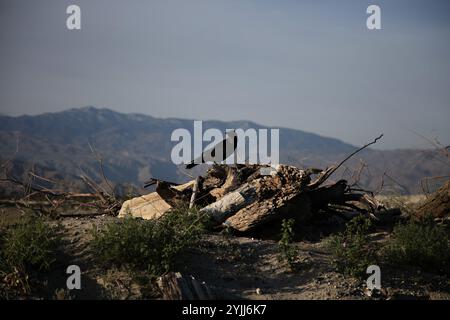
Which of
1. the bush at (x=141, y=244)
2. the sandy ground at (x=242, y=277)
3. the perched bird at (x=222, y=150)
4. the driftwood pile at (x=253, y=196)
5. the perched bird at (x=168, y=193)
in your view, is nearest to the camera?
the sandy ground at (x=242, y=277)

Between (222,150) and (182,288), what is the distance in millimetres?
3249

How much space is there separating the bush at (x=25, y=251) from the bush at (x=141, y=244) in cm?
51

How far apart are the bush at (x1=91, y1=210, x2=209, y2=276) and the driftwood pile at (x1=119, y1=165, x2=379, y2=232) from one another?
3.09 feet

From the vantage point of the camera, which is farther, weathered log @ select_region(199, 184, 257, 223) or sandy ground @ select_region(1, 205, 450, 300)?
weathered log @ select_region(199, 184, 257, 223)

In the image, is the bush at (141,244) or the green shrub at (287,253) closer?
the bush at (141,244)

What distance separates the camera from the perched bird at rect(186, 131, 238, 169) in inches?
326

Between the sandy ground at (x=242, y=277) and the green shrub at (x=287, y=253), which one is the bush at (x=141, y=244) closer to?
the sandy ground at (x=242, y=277)

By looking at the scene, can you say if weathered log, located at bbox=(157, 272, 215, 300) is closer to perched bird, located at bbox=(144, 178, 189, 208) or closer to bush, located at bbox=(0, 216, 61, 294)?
bush, located at bbox=(0, 216, 61, 294)

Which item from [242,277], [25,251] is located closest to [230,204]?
[242,277]

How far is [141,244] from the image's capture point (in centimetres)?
614

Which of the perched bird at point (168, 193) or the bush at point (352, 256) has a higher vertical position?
the perched bird at point (168, 193)

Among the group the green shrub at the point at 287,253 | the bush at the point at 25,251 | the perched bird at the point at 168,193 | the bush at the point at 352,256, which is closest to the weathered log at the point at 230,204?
the perched bird at the point at 168,193

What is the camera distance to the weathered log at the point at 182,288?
5.43 m

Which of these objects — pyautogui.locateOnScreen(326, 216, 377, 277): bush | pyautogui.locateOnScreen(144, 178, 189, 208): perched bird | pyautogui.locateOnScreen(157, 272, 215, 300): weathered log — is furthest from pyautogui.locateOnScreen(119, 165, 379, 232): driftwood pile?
pyautogui.locateOnScreen(157, 272, 215, 300): weathered log
